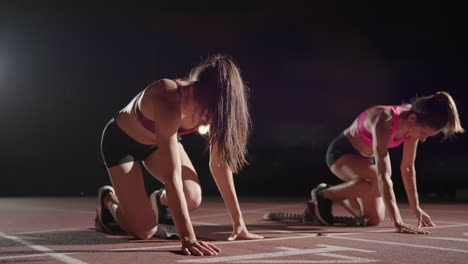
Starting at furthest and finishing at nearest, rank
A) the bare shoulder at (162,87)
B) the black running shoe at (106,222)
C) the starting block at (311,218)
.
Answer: the starting block at (311,218) → the black running shoe at (106,222) → the bare shoulder at (162,87)

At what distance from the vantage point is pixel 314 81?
1636cm

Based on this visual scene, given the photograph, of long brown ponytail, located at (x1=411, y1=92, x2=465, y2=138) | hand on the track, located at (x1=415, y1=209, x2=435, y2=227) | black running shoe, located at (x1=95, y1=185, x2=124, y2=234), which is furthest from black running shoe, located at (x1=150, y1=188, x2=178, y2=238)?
long brown ponytail, located at (x1=411, y1=92, x2=465, y2=138)

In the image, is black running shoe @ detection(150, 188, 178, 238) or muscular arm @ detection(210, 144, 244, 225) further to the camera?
black running shoe @ detection(150, 188, 178, 238)

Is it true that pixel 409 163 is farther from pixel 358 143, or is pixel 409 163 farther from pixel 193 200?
pixel 193 200

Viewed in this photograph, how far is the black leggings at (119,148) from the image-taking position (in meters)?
4.20

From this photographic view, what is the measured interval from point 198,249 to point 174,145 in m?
0.71

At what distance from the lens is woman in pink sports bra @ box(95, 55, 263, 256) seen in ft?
10.3

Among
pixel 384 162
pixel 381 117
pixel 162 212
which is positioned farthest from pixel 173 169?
pixel 381 117

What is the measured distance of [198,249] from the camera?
2967 millimetres

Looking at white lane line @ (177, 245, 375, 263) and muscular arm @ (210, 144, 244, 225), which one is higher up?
muscular arm @ (210, 144, 244, 225)

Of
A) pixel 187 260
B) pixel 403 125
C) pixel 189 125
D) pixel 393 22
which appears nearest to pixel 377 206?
pixel 403 125

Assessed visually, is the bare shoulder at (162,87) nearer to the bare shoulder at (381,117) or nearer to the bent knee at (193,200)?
the bent knee at (193,200)

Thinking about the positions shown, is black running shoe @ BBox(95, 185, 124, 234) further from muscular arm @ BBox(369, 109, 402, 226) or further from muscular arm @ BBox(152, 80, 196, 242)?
muscular arm @ BBox(369, 109, 402, 226)

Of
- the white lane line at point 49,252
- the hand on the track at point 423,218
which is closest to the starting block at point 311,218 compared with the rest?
the hand on the track at point 423,218
